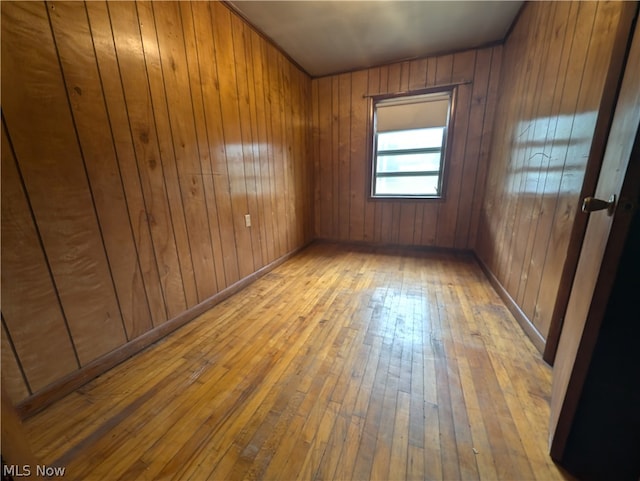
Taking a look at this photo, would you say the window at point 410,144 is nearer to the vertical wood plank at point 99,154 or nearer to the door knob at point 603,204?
the door knob at point 603,204

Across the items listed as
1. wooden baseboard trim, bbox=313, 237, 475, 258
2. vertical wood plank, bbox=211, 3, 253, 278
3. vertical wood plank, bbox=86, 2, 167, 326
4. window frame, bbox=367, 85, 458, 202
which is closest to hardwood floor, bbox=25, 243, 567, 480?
vertical wood plank, bbox=86, 2, 167, 326

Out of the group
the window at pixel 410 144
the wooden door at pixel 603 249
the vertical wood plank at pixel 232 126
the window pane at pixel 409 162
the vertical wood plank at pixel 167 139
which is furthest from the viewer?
the window pane at pixel 409 162

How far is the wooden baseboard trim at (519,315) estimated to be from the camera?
1438mm

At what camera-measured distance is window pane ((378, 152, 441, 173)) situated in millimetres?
3145

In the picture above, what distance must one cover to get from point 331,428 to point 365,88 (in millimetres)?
3584

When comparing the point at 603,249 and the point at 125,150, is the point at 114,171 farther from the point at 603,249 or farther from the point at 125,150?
the point at 603,249

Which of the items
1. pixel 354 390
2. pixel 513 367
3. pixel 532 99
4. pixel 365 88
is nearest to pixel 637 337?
pixel 513 367

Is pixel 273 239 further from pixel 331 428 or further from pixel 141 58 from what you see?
pixel 331 428

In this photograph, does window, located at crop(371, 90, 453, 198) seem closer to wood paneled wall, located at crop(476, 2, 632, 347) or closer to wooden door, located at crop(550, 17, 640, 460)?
wood paneled wall, located at crop(476, 2, 632, 347)

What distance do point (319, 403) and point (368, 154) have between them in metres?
3.04

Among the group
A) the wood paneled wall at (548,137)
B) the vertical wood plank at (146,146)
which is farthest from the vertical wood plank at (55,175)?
the wood paneled wall at (548,137)

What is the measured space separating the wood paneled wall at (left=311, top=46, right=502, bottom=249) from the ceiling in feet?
0.66

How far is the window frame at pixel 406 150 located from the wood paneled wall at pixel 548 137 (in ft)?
2.07

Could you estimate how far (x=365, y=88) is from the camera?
10.4ft
